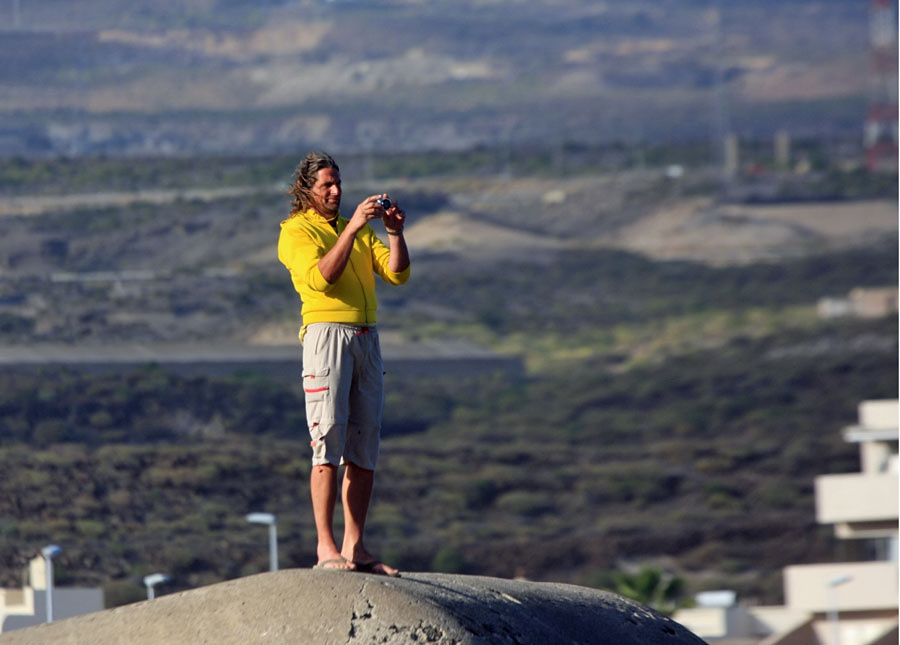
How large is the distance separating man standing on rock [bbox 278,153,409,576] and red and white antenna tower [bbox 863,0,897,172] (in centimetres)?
14230

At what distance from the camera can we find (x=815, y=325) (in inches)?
4656

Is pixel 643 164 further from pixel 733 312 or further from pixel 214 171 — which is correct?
pixel 214 171

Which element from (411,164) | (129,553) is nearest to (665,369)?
(411,164)

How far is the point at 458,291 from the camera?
407 ft

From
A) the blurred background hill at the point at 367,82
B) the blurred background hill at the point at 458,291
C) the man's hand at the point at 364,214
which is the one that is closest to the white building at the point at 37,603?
the man's hand at the point at 364,214

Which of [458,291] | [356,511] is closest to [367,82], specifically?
[458,291]

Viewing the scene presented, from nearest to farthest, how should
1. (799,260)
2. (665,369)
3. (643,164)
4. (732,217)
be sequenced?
1. (665,369)
2. (799,260)
3. (732,217)
4. (643,164)

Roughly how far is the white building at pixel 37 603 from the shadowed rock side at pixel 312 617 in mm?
4199

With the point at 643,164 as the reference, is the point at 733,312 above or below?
below

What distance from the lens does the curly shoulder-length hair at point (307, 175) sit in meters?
8.80

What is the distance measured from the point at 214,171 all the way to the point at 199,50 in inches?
1560

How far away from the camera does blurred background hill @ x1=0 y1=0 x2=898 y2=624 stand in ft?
245

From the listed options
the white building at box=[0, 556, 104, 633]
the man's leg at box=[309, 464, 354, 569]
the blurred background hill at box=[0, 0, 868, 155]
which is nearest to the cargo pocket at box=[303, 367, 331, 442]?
the man's leg at box=[309, 464, 354, 569]

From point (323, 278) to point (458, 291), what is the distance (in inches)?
4553
